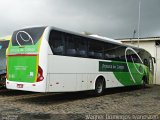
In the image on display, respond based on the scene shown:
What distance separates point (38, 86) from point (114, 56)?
681 cm

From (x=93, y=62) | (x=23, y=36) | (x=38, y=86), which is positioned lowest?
(x=38, y=86)

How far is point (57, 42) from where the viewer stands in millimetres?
12773

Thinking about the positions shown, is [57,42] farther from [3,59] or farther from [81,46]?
[3,59]

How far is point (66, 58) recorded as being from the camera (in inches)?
519

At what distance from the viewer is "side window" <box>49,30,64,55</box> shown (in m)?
12.5

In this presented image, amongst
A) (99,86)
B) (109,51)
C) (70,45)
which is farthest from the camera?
(109,51)

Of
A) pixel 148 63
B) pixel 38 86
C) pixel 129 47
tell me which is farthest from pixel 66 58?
pixel 148 63

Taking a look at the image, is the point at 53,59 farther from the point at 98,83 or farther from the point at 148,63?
the point at 148,63

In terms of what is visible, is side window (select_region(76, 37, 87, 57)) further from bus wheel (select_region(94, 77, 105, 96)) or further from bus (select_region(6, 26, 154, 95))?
bus wheel (select_region(94, 77, 105, 96))

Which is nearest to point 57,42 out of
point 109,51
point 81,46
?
point 81,46

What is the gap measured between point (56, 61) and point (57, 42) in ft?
2.78

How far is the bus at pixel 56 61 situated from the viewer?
478 inches

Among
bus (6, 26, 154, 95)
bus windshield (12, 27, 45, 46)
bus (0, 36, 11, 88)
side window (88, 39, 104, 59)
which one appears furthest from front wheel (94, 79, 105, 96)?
bus windshield (12, 27, 45, 46)

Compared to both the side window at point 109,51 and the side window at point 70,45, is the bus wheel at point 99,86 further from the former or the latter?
the side window at point 70,45
